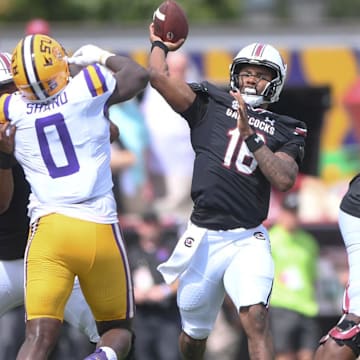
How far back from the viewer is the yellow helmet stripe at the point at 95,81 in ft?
23.1

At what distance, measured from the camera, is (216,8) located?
27734 mm

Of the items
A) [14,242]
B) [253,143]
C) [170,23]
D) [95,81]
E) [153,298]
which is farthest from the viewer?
[153,298]

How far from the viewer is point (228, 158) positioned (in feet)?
25.0

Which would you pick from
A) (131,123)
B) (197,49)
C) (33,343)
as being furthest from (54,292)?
(197,49)

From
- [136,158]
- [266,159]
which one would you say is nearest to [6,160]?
[266,159]

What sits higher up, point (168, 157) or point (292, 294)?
point (168, 157)

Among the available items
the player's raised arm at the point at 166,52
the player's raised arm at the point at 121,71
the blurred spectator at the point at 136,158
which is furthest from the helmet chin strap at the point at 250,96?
the blurred spectator at the point at 136,158

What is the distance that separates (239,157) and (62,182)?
1210 millimetres

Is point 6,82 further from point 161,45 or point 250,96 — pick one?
point 250,96

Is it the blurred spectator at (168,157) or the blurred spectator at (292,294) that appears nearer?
the blurred spectator at (292,294)

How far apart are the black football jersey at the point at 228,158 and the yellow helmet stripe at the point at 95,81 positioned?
831 mm

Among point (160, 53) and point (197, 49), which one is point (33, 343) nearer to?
point (160, 53)

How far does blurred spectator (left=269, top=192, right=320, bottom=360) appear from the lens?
10.8m

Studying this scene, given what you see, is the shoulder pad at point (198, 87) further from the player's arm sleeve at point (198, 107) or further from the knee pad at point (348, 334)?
the knee pad at point (348, 334)
